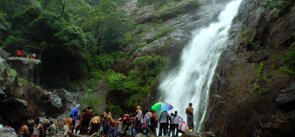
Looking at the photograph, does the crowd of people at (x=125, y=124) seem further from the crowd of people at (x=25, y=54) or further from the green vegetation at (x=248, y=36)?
the crowd of people at (x=25, y=54)

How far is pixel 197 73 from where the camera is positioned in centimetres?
2719

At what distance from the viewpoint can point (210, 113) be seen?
1850 cm

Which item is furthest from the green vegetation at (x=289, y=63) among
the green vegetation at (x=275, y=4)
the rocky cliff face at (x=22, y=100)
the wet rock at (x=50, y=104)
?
the wet rock at (x=50, y=104)

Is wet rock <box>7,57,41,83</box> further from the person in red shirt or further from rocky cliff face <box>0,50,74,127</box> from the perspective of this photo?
the person in red shirt

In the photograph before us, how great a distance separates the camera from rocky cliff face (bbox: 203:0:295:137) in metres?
14.8

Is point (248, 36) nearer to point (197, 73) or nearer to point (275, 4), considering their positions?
point (275, 4)

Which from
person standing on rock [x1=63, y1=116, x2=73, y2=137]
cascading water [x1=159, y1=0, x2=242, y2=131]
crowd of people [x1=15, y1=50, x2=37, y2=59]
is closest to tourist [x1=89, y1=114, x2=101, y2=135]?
person standing on rock [x1=63, y1=116, x2=73, y2=137]

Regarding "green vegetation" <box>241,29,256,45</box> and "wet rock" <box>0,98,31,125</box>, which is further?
"wet rock" <box>0,98,31,125</box>

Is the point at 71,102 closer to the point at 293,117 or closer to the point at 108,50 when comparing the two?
the point at 108,50

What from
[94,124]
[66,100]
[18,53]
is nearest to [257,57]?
[94,124]

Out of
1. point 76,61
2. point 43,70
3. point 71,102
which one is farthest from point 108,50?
point 71,102

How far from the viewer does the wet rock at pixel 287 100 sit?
14.4 meters

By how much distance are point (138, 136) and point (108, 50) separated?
25.0 m

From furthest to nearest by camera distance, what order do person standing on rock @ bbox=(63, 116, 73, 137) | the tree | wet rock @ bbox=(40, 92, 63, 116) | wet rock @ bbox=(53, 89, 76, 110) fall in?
the tree
wet rock @ bbox=(53, 89, 76, 110)
wet rock @ bbox=(40, 92, 63, 116)
person standing on rock @ bbox=(63, 116, 73, 137)
